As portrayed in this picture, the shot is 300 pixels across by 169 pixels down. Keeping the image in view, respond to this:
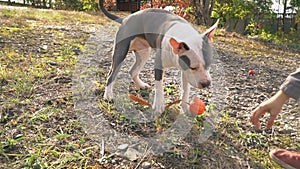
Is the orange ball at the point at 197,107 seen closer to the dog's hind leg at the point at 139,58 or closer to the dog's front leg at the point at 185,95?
the dog's front leg at the point at 185,95

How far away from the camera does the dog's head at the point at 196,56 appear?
1.71 m

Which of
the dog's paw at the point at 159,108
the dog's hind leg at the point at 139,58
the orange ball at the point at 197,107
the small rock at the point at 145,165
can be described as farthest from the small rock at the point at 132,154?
the dog's hind leg at the point at 139,58

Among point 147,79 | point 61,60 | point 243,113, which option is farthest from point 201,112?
point 61,60

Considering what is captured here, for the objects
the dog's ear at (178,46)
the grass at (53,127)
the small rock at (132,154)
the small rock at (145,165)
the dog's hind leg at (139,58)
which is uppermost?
the dog's ear at (178,46)

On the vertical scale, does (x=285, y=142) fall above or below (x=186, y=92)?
below

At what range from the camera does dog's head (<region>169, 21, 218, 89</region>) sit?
1.71m

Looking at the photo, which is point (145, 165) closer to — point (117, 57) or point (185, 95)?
point (185, 95)

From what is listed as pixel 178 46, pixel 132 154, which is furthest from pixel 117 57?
pixel 132 154

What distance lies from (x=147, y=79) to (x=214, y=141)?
3.76ft

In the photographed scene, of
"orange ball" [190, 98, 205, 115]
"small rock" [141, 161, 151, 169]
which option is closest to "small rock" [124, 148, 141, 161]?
"small rock" [141, 161, 151, 169]

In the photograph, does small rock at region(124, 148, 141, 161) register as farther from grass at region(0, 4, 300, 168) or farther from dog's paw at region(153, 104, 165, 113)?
dog's paw at region(153, 104, 165, 113)

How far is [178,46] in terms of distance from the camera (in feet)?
5.61

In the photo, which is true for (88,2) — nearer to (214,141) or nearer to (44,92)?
(44,92)

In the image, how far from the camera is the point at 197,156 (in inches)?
64.4
